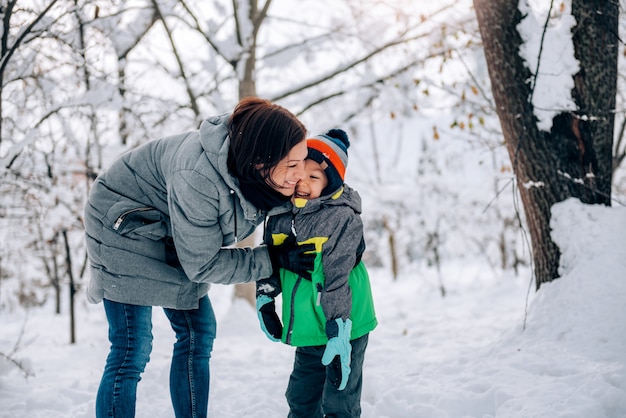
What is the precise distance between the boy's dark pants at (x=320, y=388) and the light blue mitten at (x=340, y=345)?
0.08 metres

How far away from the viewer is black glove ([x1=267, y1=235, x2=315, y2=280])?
2.03 meters

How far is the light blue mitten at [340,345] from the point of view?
192 centimetres

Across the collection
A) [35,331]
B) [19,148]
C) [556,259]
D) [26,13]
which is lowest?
[35,331]

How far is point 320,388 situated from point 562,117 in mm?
2314

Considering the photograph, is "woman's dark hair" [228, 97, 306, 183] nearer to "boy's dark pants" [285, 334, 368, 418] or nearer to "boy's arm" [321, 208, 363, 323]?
"boy's arm" [321, 208, 363, 323]

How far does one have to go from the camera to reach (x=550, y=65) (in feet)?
10.3

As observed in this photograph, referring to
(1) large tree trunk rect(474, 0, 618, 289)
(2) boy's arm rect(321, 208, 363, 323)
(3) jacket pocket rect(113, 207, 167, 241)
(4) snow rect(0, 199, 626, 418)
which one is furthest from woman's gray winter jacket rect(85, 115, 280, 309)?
(1) large tree trunk rect(474, 0, 618, 289)

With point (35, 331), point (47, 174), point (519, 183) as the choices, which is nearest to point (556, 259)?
point (519, 183)

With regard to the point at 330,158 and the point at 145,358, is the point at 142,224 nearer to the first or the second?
the point at 145,358

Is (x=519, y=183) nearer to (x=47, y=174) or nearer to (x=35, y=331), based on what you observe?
(x=47, y=174)

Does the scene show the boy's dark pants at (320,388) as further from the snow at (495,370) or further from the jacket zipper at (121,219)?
the jacket zipper at (121,219)

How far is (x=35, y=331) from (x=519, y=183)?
7853 mm

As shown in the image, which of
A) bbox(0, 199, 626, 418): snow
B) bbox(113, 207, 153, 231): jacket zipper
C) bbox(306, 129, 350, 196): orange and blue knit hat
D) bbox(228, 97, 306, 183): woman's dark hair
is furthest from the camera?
bbox(0, 199, 626, 418): snow

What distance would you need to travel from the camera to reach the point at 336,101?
289 inches
